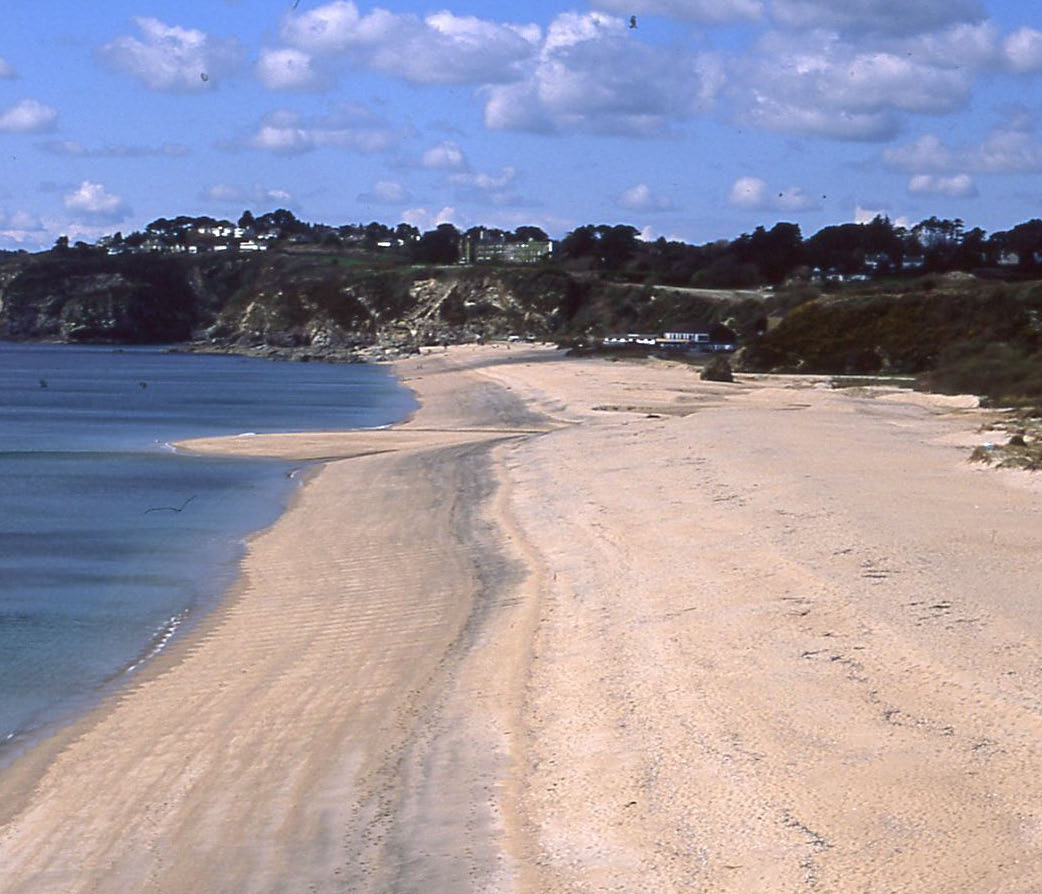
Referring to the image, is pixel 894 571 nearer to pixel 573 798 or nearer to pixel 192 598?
pixel 573 798

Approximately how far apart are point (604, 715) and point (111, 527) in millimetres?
12850

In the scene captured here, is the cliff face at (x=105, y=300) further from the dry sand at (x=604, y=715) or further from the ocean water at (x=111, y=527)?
the dry sand at (x=604, y=715)

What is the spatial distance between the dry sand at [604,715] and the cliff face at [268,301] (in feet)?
331

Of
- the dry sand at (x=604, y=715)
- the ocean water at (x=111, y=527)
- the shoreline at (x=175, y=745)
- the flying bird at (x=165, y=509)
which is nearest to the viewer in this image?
the dry sand at (x=604, y=715)

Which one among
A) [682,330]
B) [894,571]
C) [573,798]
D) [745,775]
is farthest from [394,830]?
[682,330]

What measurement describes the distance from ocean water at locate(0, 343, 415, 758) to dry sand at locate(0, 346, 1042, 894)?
0.69m

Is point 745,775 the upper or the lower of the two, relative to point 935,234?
lower

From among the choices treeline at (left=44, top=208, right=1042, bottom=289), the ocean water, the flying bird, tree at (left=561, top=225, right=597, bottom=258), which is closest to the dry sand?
the ocean water

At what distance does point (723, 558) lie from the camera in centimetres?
1284

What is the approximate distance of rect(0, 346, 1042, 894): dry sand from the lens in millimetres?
6637

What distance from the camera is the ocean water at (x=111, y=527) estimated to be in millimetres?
11984

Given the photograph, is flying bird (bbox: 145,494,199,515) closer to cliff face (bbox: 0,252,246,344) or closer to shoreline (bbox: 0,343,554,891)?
shoreline (bbox: 0,343,554,891)

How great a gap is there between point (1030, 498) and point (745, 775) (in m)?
10.3

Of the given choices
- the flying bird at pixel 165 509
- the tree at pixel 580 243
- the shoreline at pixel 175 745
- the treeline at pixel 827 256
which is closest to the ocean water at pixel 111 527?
the flying bird at pixel 165 509
